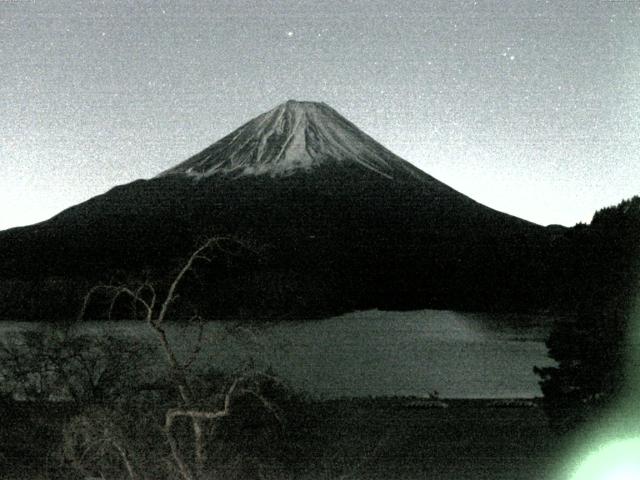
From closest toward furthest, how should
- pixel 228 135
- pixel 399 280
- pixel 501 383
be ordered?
pixel 501 383 → pixel 399 280 → pixel 228 135

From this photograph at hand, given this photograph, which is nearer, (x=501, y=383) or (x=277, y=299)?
(x=501, y=383)

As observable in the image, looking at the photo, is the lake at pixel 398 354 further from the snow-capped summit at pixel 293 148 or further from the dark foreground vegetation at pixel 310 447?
the snow-capped summit at pixel 293 148

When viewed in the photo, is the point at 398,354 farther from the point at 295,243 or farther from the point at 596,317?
the point at 295,243

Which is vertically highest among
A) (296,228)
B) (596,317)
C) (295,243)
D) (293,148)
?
(293,148)

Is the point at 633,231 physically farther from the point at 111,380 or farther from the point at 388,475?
the point at 111,380

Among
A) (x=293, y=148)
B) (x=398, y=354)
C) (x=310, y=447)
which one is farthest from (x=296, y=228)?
(x=310, y=447)

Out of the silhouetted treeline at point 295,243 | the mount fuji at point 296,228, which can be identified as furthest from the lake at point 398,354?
the mount fuji at point 296,228

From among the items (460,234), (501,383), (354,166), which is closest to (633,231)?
(501,383)
